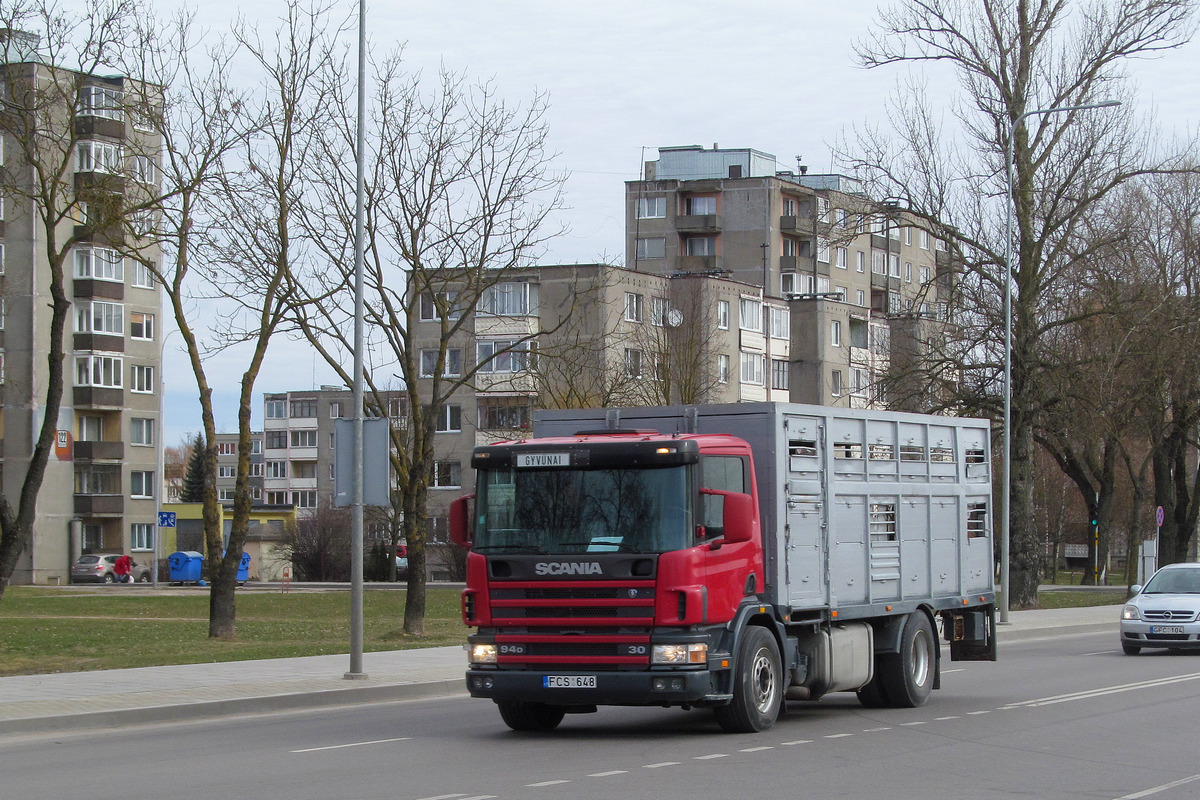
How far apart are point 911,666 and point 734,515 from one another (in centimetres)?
453

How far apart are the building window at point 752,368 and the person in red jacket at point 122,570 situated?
111ft

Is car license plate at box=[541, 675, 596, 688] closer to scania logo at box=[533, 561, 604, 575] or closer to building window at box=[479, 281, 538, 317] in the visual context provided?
scania logo at box=[533, 561, 604, 575]

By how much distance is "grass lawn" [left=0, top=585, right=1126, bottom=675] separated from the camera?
75.5 feet

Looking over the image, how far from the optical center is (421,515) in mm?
27906

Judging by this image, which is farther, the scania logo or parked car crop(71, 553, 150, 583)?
parked car crop(71, 553, 150, 583)

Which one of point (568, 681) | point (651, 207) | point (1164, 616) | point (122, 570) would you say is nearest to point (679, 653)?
point (568, 681)

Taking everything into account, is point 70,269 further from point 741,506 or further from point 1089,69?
point 741,506

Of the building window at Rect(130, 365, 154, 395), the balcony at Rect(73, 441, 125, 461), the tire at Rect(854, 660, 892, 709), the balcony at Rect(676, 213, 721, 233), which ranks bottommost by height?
the tire at Rect(854, 660, 892, 709)

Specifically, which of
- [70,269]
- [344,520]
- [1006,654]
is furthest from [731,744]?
[344,520]

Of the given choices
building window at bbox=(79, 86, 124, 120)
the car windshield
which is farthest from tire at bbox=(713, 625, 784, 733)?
building window at bbox=(79, 86, 124, 120)

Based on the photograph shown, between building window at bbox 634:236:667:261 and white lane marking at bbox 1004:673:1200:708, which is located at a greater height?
building window at bbox 634:236:667:261

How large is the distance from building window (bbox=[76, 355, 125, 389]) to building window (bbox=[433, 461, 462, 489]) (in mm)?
17345

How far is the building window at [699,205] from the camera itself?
9644cm

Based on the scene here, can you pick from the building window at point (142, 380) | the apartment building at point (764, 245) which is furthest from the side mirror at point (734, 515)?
the apartment building at point (764, 245)
